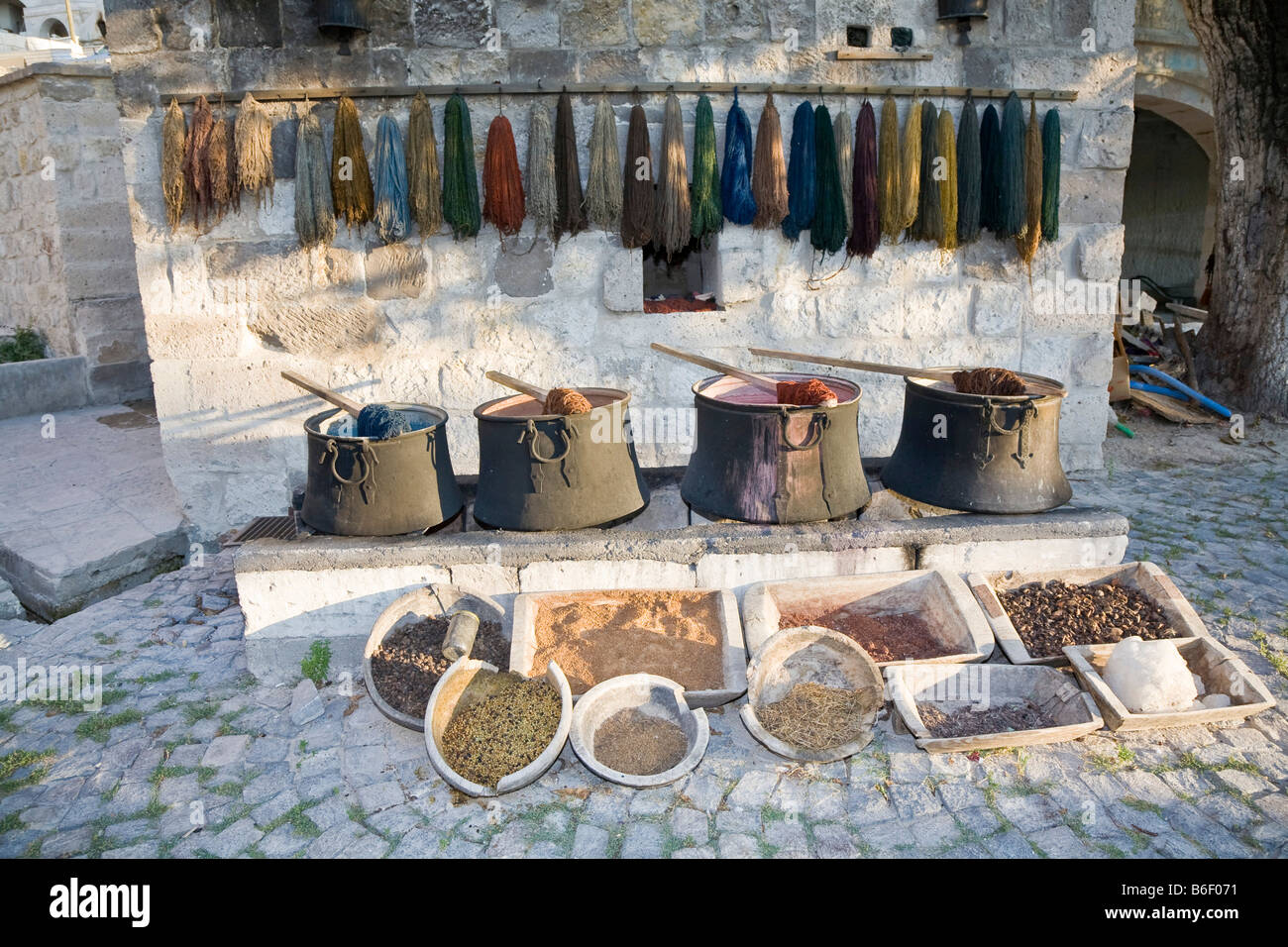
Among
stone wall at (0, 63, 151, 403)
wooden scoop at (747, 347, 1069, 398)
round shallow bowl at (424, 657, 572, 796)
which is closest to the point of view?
round shallow bowl at (424, 657, 572, 796)

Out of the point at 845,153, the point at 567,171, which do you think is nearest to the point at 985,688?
the point at 845,153

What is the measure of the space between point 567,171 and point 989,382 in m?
2.80

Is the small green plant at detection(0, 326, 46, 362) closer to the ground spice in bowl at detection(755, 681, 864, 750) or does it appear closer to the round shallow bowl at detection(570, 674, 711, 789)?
the round shallow bowl at detection(570, 674, 711, 789)

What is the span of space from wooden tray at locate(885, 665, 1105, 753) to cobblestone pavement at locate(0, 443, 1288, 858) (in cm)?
15

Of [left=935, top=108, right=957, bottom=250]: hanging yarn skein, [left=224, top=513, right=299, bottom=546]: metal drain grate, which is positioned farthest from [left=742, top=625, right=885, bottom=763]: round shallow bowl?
[left=935, top=108, right=957, bottom=250]: hanging yarn skein

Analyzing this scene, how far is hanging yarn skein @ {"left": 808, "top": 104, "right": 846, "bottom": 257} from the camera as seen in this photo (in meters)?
5.48

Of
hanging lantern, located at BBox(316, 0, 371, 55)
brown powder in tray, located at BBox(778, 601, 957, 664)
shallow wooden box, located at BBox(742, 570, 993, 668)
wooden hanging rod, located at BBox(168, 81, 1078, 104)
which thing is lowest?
brown powder in tray, located at BBox(778, 601, 957, 664)

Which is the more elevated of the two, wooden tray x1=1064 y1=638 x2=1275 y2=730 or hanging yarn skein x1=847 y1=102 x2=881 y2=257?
hanging yarn skein x1=847 y1=102 x2=881 y2=257

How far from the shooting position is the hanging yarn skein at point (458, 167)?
5234mm

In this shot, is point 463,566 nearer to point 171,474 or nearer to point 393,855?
point 393,855

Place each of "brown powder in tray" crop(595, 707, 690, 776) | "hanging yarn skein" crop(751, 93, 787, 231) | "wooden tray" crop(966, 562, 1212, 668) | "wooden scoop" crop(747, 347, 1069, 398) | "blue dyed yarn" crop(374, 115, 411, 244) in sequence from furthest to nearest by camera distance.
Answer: "hanging yarn skein" crop(751, 93, 787, 231)
"blue dyed yarn" crop(374, 115, 411, 244)
"wooden scoop" crop(747, 347, 1069, 398)
"wooden tray" crop(966, 562, 1212, 668)
"brown powder in tray" crop(595, 707, 690, 776)

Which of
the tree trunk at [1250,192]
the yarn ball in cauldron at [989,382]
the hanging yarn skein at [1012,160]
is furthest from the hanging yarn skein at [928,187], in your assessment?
the tree trunk at [1250,192]

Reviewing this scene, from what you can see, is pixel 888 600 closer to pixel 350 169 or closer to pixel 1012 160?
pixel 1012 160

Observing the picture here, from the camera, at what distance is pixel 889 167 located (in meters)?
5.53
